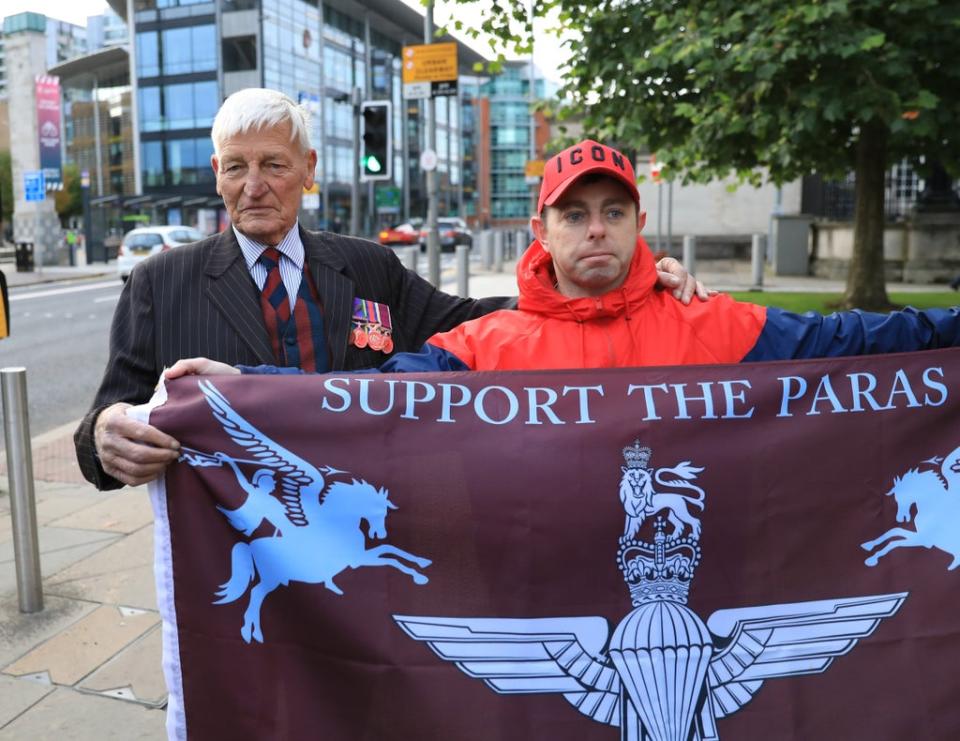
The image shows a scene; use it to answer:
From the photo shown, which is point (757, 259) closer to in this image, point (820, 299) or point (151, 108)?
point (820, 299)

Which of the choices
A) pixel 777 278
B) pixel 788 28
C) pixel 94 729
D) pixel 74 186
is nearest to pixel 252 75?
pixel 74 186

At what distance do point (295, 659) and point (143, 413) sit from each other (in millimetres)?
790

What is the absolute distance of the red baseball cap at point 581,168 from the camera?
2.83 m

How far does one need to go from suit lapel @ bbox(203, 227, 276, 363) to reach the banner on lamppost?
1426 inches

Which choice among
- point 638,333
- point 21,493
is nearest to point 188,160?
point 21,493

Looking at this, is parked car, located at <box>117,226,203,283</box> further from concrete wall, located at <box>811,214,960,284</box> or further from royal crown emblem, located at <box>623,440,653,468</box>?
royal crown emblem, located at <box>623,440,653,468</box>

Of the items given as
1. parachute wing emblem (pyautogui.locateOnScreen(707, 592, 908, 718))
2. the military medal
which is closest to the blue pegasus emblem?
the military medal

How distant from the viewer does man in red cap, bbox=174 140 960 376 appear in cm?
287

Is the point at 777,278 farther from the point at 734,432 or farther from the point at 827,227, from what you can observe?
the point at 734,432

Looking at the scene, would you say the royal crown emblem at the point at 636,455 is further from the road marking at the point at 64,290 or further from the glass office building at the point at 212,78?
the glass office building at the point at 212,78

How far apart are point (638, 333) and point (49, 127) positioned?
1497 inches

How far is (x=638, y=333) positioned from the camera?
9.62 ft

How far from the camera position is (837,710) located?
2639 mm

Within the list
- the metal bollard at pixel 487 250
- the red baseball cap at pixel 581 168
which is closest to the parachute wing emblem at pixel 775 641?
the red baseball cap at pixel 581 168
